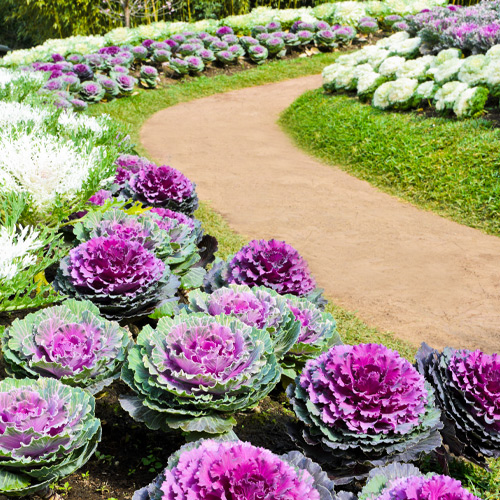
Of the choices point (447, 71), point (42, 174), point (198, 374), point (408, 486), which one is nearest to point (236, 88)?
point (447, 71)

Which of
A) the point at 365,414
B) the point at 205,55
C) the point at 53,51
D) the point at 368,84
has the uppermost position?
the point at 53,51

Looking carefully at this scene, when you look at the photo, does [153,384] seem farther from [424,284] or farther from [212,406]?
[424,284]

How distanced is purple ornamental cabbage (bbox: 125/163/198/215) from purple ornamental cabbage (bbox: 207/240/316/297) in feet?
3.97

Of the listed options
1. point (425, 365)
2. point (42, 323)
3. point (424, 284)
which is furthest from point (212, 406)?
point (424, 284)

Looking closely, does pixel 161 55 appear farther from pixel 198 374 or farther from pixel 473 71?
pixel 198 374

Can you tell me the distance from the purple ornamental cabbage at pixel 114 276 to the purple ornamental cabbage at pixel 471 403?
126 cm

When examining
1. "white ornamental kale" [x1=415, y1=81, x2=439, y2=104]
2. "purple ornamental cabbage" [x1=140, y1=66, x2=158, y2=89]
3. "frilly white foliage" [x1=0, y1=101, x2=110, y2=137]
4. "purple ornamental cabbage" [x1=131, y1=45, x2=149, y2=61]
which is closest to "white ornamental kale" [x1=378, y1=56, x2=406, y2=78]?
"white ornamental kale" [x1=415, y1=81, x2=439, y2=104]

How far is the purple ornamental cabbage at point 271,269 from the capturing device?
294 centimetres

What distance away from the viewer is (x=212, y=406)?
1936 mm

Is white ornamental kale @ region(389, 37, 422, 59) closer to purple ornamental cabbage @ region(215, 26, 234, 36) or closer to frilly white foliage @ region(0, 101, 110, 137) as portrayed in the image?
purple ornamental cabbage @ region(215, 26, 234, 36)

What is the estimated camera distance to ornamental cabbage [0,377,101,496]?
1.72m

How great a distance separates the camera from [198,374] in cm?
191

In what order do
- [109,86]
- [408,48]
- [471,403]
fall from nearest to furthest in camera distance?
[471,403], [408,48], [109,86]

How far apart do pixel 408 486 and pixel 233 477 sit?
0.46 meters
